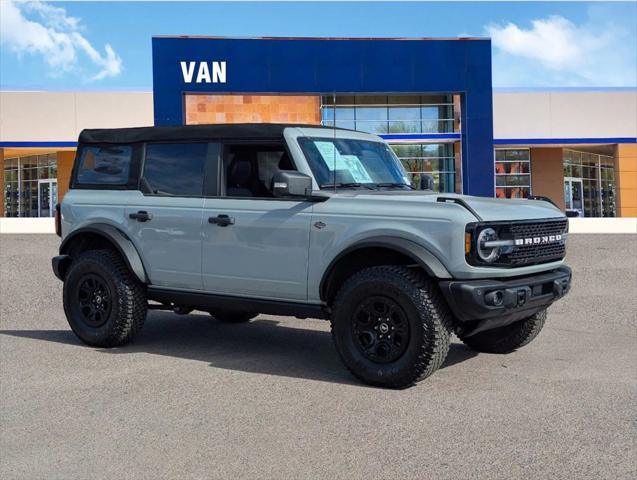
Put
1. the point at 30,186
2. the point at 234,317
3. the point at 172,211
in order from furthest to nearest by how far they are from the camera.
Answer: the point at 30,186, the point at 234,317, the point at 172,211

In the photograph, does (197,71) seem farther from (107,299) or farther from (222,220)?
(222,220)

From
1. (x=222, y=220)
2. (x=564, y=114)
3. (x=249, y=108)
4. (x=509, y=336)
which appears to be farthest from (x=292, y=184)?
(x=564, y=114)

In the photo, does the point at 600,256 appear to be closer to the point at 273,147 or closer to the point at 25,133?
the point at 273,147

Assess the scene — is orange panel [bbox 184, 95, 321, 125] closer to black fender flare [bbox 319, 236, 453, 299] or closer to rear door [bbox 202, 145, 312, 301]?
rear door [bbox 202, 145, 312, 301]

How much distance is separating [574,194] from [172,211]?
3478 cm

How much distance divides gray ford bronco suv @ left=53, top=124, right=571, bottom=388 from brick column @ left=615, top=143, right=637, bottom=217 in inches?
1231

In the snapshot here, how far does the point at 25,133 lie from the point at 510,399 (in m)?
32.5

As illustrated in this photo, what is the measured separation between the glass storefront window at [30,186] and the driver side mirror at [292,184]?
34.1m

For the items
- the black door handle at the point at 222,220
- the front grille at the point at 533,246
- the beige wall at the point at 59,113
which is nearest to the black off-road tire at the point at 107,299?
the black door handle at the point at 222,220

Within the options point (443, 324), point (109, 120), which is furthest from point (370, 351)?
point (109, 120)

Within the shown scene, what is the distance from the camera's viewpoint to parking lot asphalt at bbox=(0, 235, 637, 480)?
388 cm

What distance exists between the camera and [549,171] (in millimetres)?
36688

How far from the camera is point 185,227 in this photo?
6.51 meters

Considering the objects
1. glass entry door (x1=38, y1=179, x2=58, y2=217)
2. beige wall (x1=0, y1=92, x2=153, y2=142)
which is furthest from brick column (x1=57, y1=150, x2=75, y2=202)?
beige wall (x1=0, y1=92, x2=153, y2=142)
